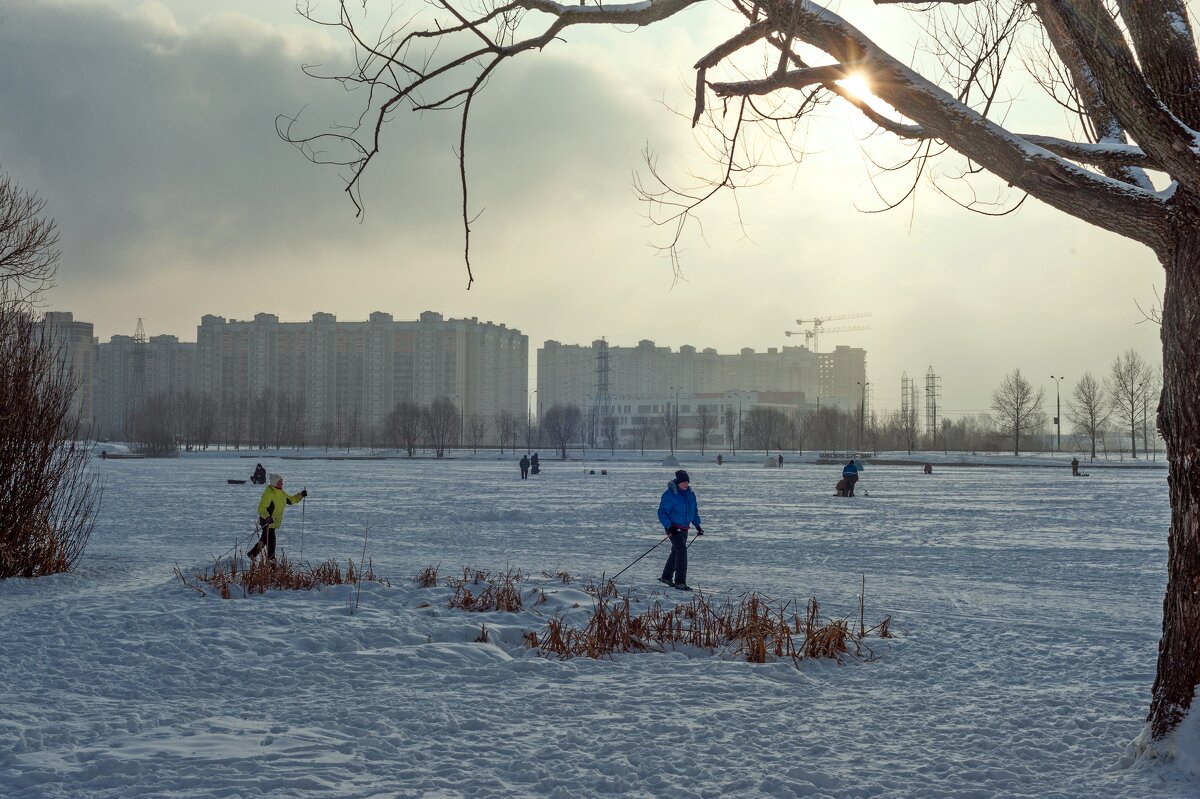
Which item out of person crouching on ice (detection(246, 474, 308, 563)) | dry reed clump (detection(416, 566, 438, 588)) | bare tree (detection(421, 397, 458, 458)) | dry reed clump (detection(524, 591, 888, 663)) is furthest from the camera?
bare tree (detection(421, 397, 458, 458))

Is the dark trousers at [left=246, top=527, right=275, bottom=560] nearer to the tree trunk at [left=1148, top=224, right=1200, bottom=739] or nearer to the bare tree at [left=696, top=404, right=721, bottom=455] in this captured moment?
the tree trunk at [left=1148, top=224, right=1200, bottom=739]

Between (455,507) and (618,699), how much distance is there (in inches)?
825

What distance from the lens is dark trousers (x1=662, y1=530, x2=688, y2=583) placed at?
12.4 m

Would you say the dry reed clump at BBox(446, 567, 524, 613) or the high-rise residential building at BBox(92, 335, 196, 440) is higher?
the high-rise residential building at BBox(92, 335, 196, 440)

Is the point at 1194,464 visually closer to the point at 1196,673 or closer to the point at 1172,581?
the point at 1172,581

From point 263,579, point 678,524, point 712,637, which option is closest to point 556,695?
point 712,637

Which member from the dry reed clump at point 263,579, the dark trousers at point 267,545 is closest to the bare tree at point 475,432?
the dark trousers at point 267,545

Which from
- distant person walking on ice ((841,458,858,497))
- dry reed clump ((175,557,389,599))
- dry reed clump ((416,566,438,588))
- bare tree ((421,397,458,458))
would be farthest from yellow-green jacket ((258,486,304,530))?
bare tree ((421,397,458,458))

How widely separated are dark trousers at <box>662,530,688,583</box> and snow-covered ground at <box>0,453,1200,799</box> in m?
0.40

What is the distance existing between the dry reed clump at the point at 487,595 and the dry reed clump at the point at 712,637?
1.16m

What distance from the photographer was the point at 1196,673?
486 centimetres

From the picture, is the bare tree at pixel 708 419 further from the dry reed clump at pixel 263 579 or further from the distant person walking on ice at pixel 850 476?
the dry reed clump at pixel 263 579

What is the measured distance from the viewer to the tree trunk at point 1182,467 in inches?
188

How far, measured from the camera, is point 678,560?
41.0 ft
